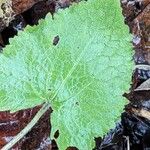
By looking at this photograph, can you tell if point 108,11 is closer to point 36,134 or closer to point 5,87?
point 5,87

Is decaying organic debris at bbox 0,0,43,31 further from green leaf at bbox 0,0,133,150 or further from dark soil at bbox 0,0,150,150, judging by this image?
green leaf at bbox 0,0,133,150

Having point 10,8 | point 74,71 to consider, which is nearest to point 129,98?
point 74,71

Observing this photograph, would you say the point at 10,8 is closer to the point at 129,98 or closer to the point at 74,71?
the point at 74,71

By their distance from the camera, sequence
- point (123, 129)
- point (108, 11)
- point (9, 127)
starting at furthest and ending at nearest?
point (123, 129) < point (9, 127) < point (108, 11)

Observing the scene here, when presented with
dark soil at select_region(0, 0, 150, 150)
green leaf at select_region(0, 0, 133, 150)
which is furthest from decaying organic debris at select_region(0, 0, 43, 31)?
green leaf at select_region(0, 0, 133, 150)

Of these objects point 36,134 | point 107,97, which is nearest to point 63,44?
point 107,97

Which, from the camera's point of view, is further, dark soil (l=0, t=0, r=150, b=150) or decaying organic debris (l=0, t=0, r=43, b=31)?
decaying organic debris (l=0, t=0, r=43, b=31)
